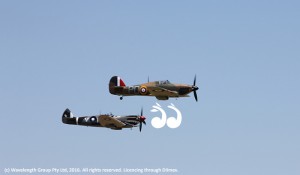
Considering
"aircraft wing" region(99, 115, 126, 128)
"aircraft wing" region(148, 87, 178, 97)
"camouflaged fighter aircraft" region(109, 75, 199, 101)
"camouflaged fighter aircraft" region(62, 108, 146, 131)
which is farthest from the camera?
"camouflaged fighter aircraft" region(62, 108, 146, 131)

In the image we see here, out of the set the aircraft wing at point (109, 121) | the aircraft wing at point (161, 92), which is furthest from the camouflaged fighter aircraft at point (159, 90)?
the aircraft wing at point (109, 121)

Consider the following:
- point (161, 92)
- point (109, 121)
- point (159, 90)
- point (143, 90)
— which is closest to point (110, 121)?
point (109, 121)

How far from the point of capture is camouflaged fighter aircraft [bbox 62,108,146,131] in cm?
9712

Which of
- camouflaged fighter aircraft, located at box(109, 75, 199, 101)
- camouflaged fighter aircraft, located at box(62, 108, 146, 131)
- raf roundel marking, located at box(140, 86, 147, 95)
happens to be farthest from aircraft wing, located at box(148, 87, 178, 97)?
camouflaged fighter aircraft, located at box(62, 108, 146, 131)

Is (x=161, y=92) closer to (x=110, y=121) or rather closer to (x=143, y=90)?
(x=143, y=90)

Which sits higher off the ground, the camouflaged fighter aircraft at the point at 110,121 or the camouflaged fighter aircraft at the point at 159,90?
the camouflaged fighter aircraft at the point at 159,90

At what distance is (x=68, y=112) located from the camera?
10394 centimetres

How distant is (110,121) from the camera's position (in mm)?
97250

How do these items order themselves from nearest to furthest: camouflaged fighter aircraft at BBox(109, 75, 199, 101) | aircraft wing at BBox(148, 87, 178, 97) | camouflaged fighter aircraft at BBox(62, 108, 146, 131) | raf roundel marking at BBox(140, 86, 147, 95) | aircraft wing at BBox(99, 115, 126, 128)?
aircraft wing at BBox(148, 87, 178, 97)
camouflaged fighter aircraft at BBox(109, 75, 199, 101)
raf roundel marking at BBox(140, 86, 147, 95)
aircraft wing at BBox(99, 115, 126, 128)
camouflaged fighter aircraft at BBox(62, 108, 146, 131)

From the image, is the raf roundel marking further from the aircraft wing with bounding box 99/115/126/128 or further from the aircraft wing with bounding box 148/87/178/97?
the aircraft wing with bounding box 99/115/126/128

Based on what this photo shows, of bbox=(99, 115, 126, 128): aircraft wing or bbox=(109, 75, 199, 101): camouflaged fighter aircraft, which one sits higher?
bbox=(109, 75, 199, 101): camouflaged fighter aircraft

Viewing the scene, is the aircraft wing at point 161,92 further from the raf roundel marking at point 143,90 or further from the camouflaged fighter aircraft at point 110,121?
the camouflaged fighter aircraft at point 110,121

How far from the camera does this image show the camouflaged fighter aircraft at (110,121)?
97.1 metres

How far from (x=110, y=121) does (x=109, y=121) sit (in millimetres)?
151
